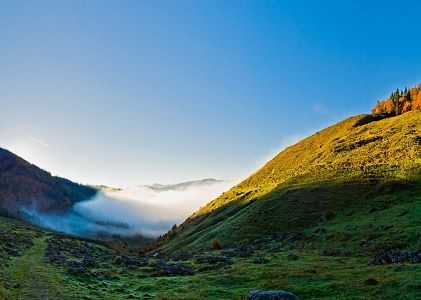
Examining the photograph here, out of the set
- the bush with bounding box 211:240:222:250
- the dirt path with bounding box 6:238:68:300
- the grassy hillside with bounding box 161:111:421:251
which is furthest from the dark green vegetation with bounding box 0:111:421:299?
the bush with bounding box 211:240:222:250

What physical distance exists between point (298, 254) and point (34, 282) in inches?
1187

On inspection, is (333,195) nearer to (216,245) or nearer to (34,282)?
(216,245)

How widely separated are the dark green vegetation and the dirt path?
0.08 m

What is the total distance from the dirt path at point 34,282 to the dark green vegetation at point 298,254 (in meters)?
0.08

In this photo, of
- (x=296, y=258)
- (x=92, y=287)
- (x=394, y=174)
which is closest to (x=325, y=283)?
(x=296, y=258)

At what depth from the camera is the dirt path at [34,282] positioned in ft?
83.9

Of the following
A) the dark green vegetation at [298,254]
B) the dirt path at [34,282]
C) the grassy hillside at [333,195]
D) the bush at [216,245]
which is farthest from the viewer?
the grassy hillside at [333,195]

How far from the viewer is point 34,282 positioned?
30.2 metres

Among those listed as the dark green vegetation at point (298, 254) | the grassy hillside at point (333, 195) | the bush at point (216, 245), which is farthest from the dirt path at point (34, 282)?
the grassy hillside at point (333, 195)

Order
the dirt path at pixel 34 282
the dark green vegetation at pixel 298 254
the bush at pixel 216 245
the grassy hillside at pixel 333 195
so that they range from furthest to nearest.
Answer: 1. the grassy hillside at pixel 333 195
2. the bush at pixel 216 245
3. the dark green vegetation at pixel 298 254
4. the dirt path at pixel 34 282

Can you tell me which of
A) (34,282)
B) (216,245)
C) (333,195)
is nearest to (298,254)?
(216,245)

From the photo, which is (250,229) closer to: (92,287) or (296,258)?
(296,258)

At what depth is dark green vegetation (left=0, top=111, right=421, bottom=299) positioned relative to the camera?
27750mm

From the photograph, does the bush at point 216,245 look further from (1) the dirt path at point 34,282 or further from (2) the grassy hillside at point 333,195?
(1) the dirt path at point 34,282
